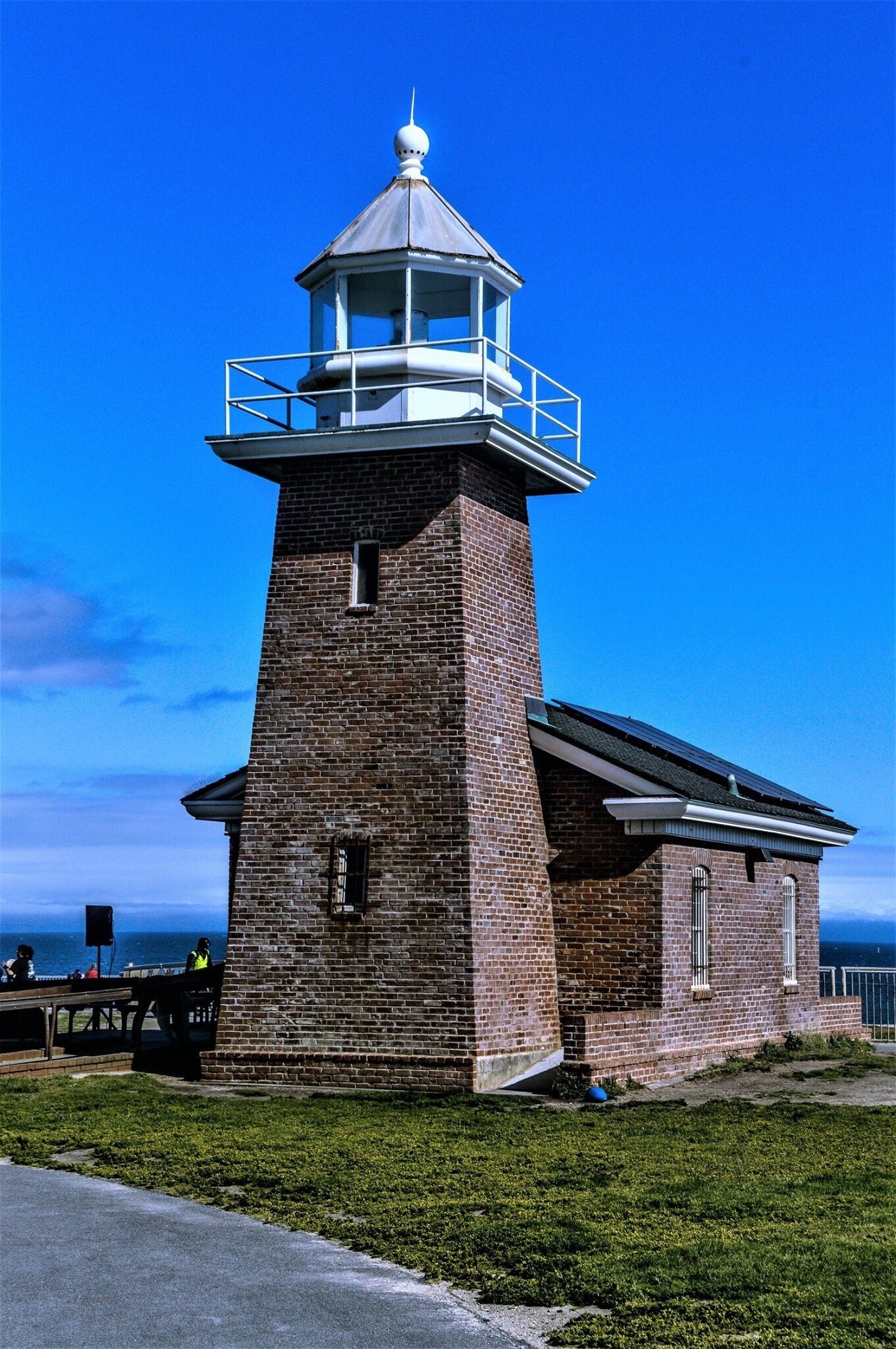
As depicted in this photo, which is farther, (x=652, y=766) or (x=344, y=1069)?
(x=652, y=766)

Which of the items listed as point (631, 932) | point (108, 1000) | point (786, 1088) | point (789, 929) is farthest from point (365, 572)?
point (789, 929)

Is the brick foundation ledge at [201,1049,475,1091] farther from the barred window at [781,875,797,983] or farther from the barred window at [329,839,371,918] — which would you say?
the barred window at [781,875,797,983]

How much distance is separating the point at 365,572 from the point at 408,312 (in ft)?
9.73

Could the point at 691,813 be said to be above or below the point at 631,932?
above

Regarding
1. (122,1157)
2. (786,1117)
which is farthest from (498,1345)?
(786,1117)

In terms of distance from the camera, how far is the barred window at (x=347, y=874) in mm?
17422

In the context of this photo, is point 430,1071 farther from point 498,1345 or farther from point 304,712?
point 498,1345

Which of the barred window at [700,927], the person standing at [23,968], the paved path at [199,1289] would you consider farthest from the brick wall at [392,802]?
the paved path at [199,1289]

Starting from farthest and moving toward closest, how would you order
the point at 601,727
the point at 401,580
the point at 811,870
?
the point at 811,870, the point at 601,727, the point at 401,580

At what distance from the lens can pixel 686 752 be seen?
24.5 metres

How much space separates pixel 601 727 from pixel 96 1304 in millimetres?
14174

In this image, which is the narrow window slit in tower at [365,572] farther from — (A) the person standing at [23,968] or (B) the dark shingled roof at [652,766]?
(A) the person standing at [23,968]

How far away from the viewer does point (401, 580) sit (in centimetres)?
1770

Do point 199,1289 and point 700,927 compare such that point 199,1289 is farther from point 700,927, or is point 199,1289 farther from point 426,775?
point 700,927
